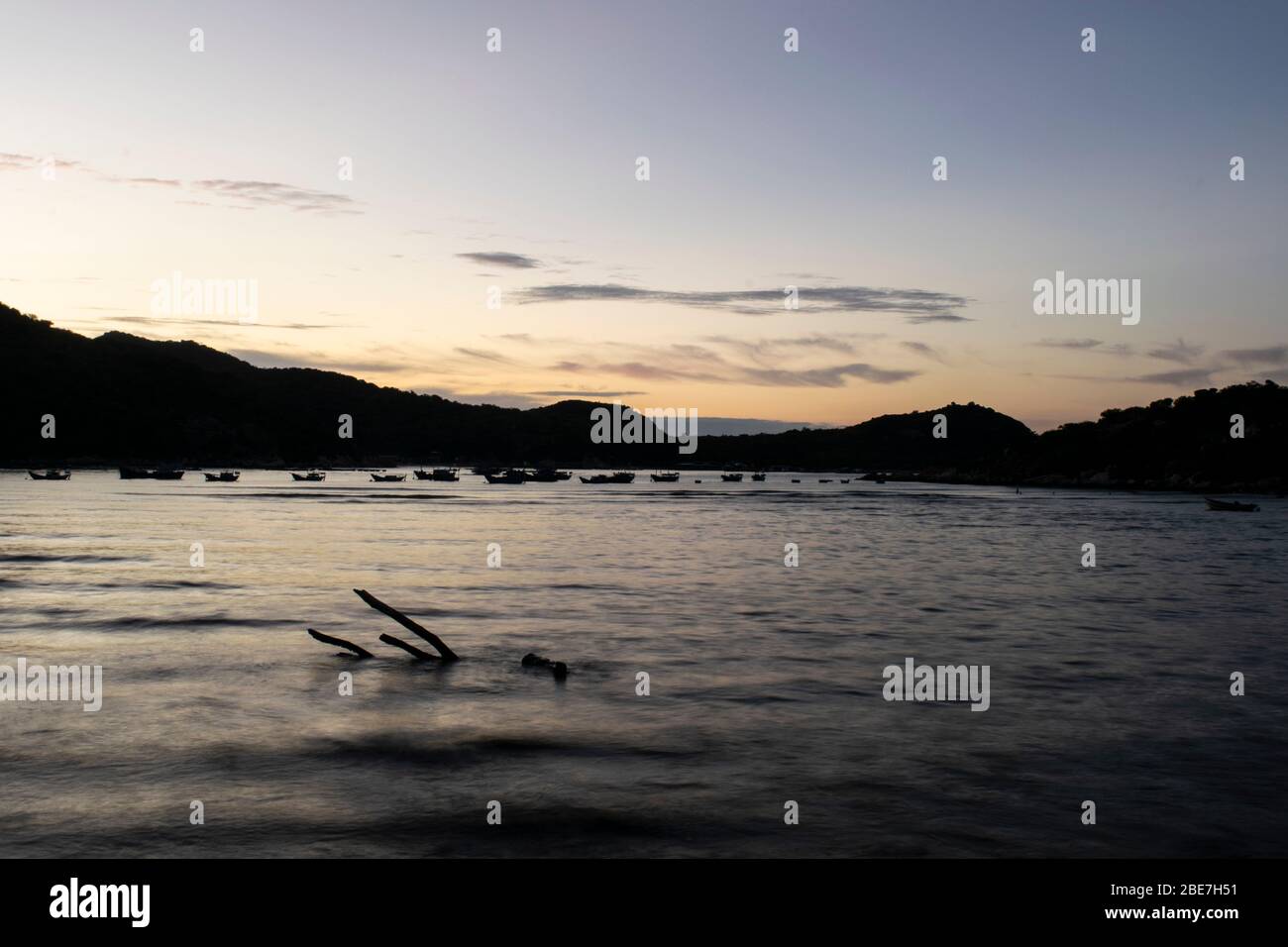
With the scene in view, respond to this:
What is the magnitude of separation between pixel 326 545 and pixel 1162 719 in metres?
46.5

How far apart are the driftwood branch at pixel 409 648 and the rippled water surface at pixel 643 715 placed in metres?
0.46

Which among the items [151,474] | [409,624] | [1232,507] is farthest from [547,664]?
[151,474]

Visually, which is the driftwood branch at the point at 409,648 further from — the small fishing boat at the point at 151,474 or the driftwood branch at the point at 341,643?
the small fishing boat at the point at 151,474

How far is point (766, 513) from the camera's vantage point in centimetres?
10269

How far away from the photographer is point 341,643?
2295cm

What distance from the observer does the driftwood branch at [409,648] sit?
22422mm

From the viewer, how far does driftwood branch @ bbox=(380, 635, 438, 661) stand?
883 inches

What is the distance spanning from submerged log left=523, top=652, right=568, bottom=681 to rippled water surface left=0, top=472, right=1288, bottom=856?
314 mm

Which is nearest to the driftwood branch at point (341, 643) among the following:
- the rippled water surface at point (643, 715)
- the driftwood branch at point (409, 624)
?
the rippled water surface at point (643, 715)

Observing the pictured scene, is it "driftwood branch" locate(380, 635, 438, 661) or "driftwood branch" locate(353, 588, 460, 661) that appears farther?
"driftwood branch" locate(380, 635, 438, 661)

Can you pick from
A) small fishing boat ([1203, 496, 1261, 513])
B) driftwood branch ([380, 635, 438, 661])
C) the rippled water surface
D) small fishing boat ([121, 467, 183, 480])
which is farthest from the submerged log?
small fishing boat ([121, 467, 183, 480])

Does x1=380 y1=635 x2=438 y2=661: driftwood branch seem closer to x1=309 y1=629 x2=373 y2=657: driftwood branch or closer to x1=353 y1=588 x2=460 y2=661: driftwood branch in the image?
x1=353 y1=588 x2=460 y2=661: driftwood branch
